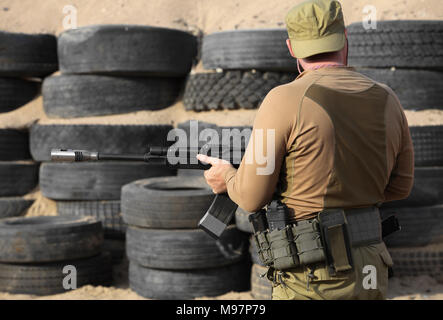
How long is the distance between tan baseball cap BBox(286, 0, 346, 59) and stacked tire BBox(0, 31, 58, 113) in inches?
191

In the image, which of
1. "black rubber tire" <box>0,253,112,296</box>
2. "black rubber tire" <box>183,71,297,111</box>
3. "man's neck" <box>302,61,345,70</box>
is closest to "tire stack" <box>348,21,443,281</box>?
"black rubber tire" <box>183,71,297,111</box>

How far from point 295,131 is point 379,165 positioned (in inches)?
15.0

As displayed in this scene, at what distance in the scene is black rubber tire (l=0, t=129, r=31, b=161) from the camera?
6383 mm

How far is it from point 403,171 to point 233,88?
3468 mm

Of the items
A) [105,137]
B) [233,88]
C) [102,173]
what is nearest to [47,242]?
[102,173]

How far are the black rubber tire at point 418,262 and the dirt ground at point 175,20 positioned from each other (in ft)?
0.19

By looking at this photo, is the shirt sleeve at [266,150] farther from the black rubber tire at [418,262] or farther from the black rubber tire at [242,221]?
the black rubber tire at [418,262]

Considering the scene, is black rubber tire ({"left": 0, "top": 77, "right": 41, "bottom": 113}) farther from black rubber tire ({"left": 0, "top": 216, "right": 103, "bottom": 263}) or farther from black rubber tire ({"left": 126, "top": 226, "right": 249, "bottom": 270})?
black rubber tire ({"left": 126, "top": 226, "right": 249, "bottom": 270})

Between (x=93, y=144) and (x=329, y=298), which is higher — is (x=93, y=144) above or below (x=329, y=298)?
above

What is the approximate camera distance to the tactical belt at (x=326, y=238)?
2.36 meters

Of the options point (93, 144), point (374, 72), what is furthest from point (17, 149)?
point (374, 72)

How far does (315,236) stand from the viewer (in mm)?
2379

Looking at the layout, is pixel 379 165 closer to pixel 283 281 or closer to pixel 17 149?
pixel 283 281

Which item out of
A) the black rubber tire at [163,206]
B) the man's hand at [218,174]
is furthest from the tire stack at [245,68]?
the man's hand at [218,174]
